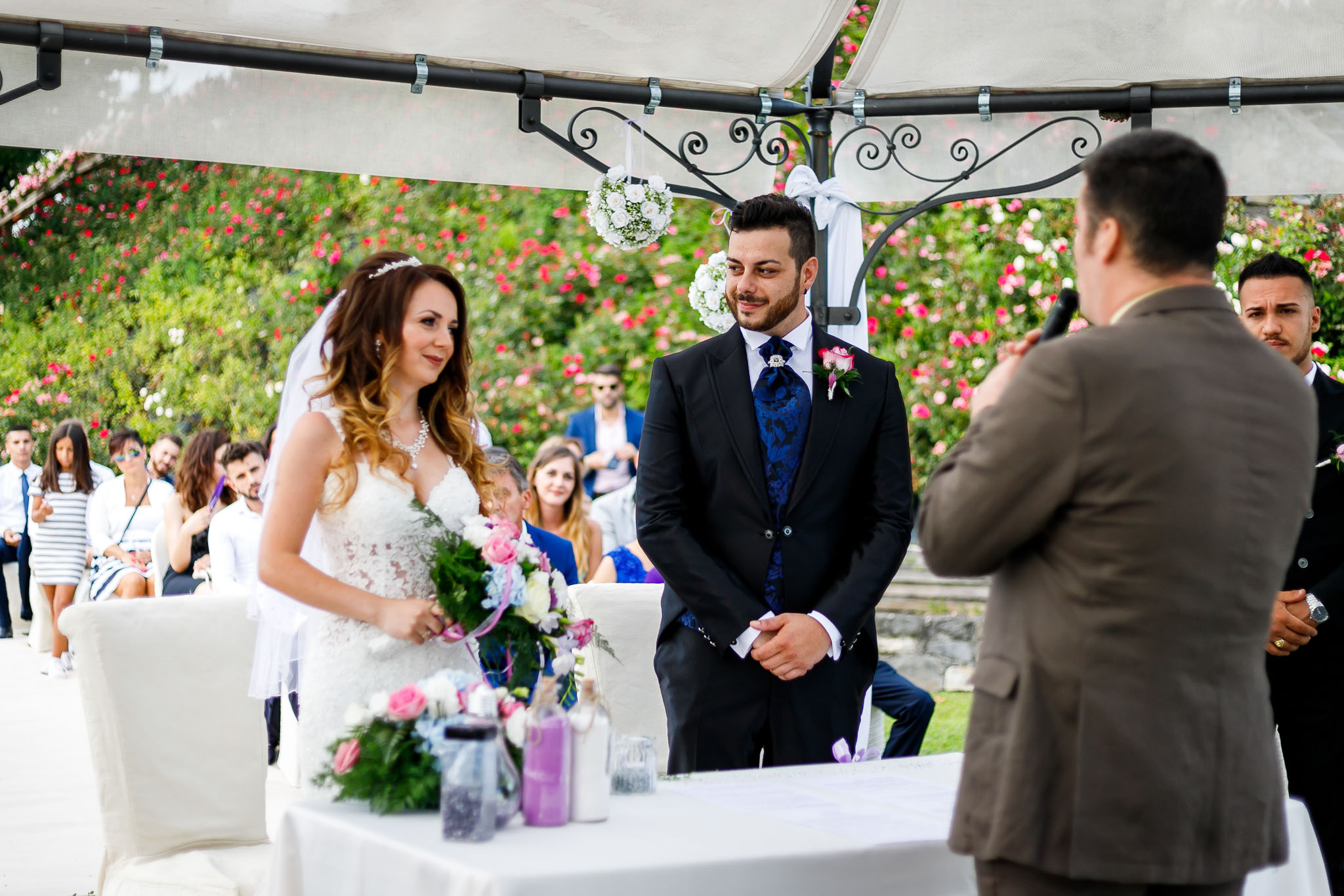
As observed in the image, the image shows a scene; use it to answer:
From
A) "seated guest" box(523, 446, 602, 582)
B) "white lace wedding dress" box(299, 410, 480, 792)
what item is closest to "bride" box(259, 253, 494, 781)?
"white lace wedding dress" box(299, 410, 480, 792)

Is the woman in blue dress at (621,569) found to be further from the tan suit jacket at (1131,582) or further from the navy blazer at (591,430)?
the tan suit jacket at (1131,582)

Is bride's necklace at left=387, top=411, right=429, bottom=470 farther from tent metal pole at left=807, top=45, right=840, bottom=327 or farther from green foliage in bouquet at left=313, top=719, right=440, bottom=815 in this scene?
tent metal pole at left=807, top=45, right=840, bottom=327

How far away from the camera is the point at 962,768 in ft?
6.22

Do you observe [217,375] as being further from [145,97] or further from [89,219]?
[145,97]

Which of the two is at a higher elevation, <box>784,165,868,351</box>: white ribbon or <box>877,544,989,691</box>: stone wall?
<box>784,165,868,351</box>: white ribbon

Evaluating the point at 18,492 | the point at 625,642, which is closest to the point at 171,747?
the point at 625,642

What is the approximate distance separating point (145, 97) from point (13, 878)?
2.96m

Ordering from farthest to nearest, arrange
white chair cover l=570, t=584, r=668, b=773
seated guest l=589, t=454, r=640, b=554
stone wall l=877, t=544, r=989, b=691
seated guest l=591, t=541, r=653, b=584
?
stone wall l=877, t=544, r=989, b=691, seated guest l=589, t=454, r=640, b=554, seated guest l=591, t=541, r=653, b=584, white chair cover l=570, t=584, r=668, b=773

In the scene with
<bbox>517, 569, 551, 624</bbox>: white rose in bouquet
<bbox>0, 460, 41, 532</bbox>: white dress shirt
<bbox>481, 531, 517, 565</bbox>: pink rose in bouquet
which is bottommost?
<bbox>0, 460, 41, 532</bbox>: white dress shirt

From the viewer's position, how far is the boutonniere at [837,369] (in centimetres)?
331

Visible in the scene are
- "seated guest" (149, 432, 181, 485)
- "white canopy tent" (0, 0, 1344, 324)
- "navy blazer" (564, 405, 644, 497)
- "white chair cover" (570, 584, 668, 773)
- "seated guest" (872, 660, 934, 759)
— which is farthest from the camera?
"seated guest" (149, 432, 181, 485)

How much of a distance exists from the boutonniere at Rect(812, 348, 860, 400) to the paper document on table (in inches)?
40.1

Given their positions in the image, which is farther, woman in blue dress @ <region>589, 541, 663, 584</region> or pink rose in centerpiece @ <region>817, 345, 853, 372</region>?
woman in blue dress @ <region>589, 541, 663, 584</region>

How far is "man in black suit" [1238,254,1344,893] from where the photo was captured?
342 cm
